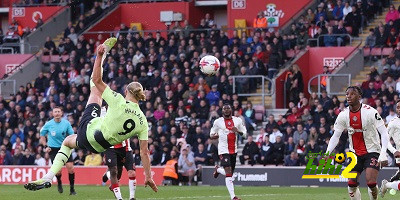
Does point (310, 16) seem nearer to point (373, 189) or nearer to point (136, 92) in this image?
point (373, 189)

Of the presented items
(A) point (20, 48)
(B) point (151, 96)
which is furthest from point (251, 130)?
(A) point (20, 48)

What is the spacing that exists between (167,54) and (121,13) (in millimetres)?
6955

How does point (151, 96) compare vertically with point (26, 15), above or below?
below

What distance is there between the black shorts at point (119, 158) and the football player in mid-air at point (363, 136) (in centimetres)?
562

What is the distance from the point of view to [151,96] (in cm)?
3700

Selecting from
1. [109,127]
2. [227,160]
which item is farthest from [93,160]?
[109,127]

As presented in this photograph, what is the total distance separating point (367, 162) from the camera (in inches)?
701

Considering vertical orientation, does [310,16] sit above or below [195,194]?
above

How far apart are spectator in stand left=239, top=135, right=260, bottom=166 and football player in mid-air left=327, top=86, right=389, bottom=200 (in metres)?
Result: 14.3

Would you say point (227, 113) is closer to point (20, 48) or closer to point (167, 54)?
point (167, 54)

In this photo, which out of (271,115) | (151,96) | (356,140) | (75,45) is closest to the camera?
(356,140)

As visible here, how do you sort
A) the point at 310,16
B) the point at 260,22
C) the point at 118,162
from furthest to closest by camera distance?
the point at 260,22 → the point at 310,16 → the point at 118,162

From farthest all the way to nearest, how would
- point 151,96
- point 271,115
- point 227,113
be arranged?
1. point 151,96
2. point 271,115
3. point 227,113

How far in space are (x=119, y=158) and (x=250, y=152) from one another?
10.5m
